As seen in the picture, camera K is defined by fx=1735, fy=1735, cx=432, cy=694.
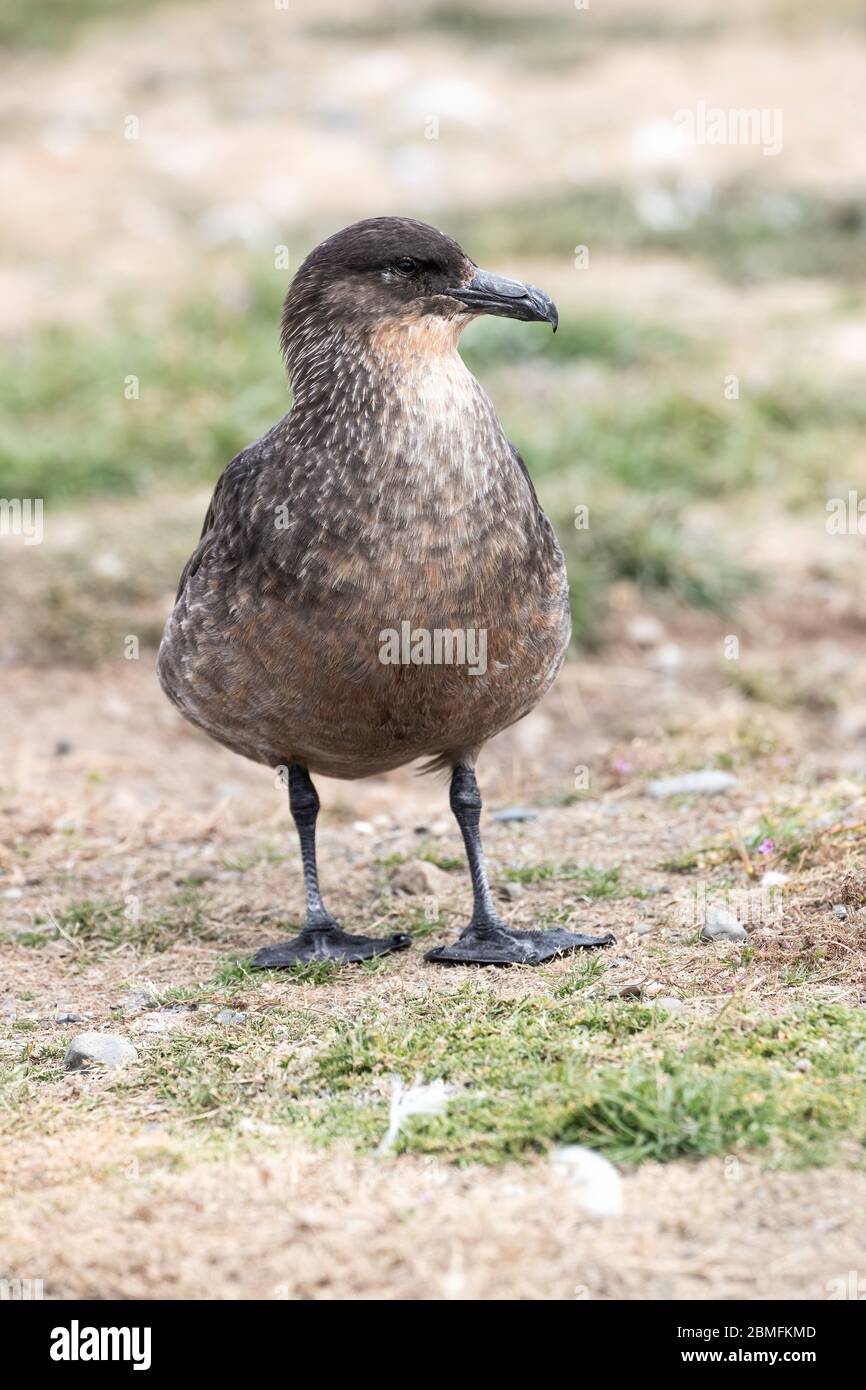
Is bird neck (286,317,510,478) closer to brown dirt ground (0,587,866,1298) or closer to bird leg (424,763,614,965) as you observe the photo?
bird leg (424,763,614,965)

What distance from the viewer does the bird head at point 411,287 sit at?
14.6 ft

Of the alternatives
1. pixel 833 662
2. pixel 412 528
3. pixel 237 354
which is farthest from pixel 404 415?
pixel 237 354

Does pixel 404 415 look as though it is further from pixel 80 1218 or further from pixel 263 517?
pixel 80 1218

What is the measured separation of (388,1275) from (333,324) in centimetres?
253

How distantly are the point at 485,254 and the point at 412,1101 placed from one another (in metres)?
9.13

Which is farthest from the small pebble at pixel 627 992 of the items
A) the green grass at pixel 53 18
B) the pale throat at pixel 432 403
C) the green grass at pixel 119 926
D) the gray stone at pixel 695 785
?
the green grass at pixel 53 18

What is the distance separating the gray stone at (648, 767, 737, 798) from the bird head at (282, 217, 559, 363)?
192 cm

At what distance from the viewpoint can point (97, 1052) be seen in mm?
3943

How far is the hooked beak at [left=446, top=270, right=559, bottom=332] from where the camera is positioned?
14.6ft

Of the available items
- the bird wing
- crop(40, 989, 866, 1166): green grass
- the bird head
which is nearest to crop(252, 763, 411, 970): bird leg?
crop(40, 989, 866, 1166): green grass

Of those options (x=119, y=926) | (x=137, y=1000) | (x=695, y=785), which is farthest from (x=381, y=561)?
(x=695, y=785)

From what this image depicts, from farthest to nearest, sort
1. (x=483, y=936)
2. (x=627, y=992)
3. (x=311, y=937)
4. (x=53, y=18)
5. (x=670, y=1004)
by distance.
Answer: (x=53, y=18), (x=311, y=937), (x=483, y=936), (x=627, y=992), (x=670, y=1004)

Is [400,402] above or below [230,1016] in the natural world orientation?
above

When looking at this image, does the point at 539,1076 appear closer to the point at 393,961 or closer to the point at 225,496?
the point at 393,961
